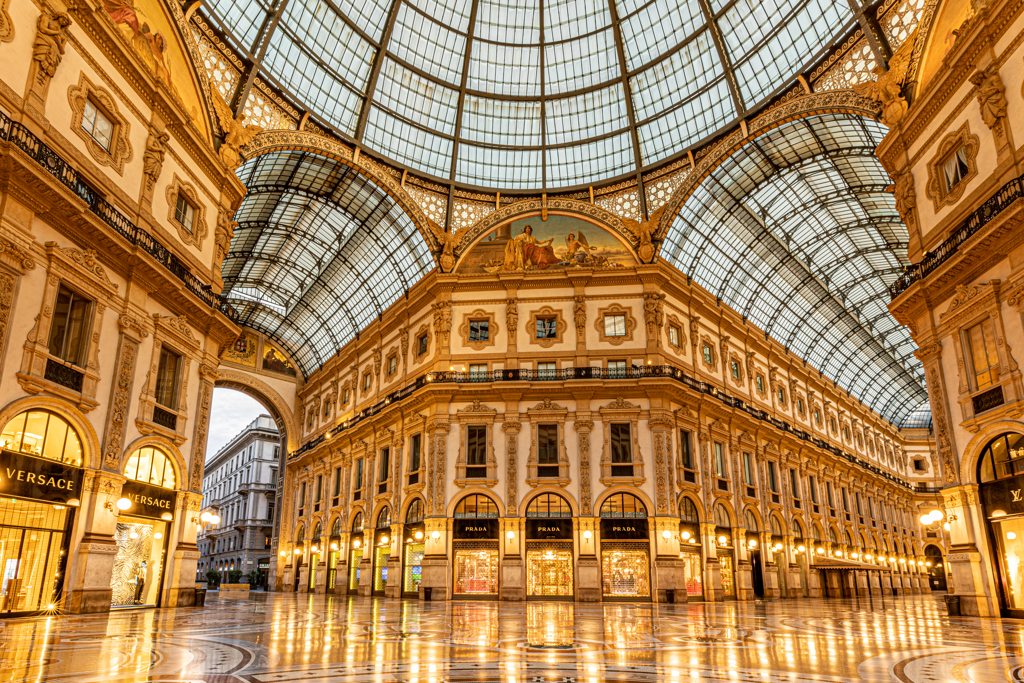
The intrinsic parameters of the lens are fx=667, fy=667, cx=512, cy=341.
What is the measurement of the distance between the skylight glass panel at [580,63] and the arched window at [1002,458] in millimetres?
29902

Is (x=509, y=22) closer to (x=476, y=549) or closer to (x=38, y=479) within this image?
(x=476, y=549)

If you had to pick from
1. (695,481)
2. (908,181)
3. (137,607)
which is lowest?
(137,607)

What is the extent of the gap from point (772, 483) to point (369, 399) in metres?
28.6

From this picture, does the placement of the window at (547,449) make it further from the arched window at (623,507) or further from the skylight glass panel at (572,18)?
the skylight glass panel at (572,18)

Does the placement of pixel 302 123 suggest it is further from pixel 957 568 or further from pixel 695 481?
pixel 957 568

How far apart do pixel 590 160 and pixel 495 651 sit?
3683 centimetres

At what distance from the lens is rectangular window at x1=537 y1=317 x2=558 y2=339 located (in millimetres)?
38531

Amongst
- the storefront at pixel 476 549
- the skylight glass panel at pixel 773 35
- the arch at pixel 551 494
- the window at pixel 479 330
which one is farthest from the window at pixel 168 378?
the skylight glass panel at pixel 773 35

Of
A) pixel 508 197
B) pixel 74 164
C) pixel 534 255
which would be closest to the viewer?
pixel 74 164

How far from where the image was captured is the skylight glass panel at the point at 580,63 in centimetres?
4169

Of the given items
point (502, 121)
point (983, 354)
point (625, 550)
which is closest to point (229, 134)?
point (502, 121)

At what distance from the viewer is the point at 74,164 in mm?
20188

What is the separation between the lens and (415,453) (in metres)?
39.3

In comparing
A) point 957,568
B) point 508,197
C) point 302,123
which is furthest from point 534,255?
point 957,568
